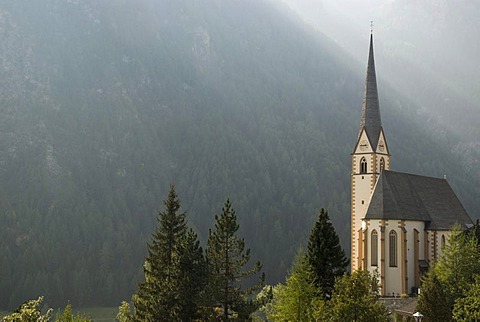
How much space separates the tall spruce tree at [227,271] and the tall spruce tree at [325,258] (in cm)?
1298

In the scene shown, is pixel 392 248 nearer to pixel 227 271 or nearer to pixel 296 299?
pixel 296 299

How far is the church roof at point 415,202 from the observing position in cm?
8144

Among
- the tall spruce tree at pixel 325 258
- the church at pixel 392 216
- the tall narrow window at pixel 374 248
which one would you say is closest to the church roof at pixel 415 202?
the church at pixel 392 216

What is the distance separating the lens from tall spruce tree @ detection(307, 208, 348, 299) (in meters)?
56.2

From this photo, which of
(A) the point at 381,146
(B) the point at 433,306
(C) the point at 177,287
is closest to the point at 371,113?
(A) the point at 381,146

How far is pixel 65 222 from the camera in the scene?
192 metres

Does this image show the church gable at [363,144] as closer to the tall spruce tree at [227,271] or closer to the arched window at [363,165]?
the arched window at [363,165]

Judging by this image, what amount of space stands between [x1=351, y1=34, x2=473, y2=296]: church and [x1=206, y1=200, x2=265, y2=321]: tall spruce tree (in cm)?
3772

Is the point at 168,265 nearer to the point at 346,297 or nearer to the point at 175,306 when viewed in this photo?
the point at 175,306

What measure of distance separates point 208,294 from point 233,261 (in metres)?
2.91

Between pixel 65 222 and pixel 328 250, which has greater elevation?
pixel 65 222

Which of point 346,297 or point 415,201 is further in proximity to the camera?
point 415,201

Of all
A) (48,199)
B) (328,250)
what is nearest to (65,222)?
(48,199)

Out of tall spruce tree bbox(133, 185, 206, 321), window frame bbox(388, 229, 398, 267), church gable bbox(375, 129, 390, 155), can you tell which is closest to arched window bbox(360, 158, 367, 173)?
church gable bbox(375, 129, 390, 155)
